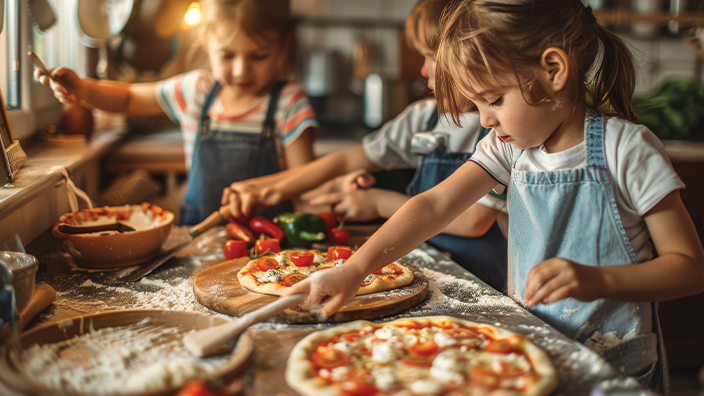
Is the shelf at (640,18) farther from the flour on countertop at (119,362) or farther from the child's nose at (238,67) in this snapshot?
the flour on countertop at (119,362)

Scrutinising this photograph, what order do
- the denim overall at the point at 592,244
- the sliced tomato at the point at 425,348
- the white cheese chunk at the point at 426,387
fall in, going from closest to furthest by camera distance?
the white cheese chunk at the point at 426,387 → the sliced tomato at the point at 425,348 → the denim overall at the point at 592,244

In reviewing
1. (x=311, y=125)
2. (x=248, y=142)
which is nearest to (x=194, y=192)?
(x=248, y=142)

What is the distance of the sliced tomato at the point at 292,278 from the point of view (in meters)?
1.01

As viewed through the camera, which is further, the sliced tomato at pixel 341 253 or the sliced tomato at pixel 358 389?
the sliced tomato at pixel 341 253

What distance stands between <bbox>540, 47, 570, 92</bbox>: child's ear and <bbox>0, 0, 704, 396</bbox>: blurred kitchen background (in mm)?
216

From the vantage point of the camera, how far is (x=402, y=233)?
974 millimetres

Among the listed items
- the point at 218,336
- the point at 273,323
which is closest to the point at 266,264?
the point at 273,323

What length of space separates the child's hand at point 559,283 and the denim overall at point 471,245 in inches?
26.8

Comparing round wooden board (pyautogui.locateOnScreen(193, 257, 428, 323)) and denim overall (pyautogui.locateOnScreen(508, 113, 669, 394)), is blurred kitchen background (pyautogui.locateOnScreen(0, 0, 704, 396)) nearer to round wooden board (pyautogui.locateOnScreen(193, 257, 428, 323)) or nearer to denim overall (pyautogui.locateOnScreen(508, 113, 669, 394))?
denim overall (pyautogui.locateOnScreen(508, 113, 669, 394))

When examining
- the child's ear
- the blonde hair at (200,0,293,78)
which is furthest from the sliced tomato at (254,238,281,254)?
the blonde hair at (200,0,293,78)

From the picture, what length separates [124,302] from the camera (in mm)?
994

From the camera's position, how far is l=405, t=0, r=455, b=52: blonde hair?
1409 mm

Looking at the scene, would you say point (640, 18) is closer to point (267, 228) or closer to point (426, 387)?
point (267, 228)

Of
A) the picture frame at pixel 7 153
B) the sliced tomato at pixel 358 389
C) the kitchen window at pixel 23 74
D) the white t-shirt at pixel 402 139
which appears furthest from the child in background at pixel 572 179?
the kitchen window at pixel 23 74
